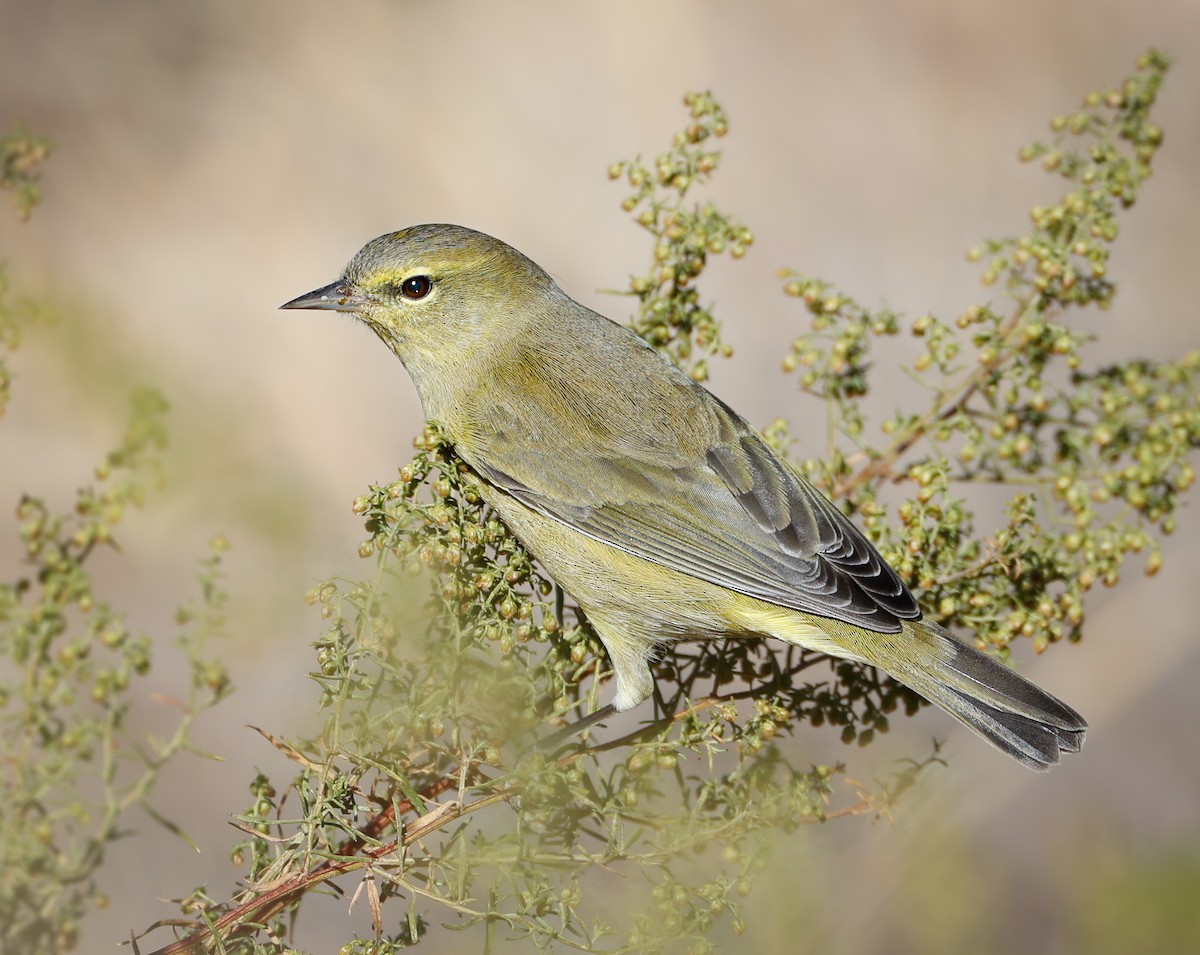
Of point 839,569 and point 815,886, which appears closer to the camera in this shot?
point 815,886

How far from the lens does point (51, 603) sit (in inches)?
71.6

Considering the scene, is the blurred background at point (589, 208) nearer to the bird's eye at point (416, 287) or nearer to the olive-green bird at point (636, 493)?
the olive-green bird at point (636, 493)

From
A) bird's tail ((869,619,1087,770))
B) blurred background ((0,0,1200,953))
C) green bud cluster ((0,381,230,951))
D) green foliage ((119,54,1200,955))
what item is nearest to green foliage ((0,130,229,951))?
green bud cluster ((0,381,230,951))

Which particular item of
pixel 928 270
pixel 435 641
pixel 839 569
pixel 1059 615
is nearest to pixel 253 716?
pixel 839 569

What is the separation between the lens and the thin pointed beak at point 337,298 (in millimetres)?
3199

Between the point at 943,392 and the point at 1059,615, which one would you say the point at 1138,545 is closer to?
the point at 1059,615

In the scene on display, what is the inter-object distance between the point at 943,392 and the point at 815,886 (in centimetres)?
105

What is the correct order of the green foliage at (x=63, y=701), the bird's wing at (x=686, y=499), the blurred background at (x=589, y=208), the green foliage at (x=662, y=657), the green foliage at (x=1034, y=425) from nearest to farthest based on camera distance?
the green foliage at (x=63, y=701) < the green foliage at (x=662, y=657) < the green foliage at (x=1034, y=425) < the bird's wing at (x=686, y=499) < the blurred background at (x=589, y=208)

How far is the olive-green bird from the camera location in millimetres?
2934

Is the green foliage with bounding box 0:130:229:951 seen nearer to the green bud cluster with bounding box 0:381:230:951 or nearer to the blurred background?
the green bud cluster with bounding box 0:381:230:951

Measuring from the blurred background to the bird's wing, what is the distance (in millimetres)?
534

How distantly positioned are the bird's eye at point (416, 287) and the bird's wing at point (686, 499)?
0.40 m

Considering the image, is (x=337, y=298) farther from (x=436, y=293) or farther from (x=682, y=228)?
(x=682, y=228)

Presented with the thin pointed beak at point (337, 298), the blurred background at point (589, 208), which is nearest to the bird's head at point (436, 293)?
the thin pointed beak at point (337, 298)
